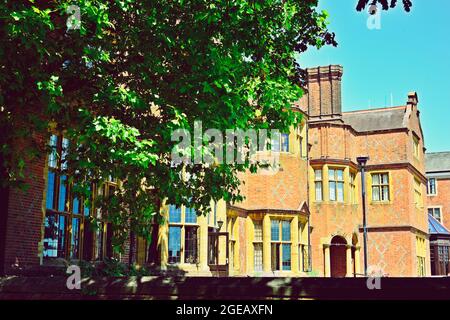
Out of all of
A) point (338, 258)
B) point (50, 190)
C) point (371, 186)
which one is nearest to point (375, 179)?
point (371, 186)

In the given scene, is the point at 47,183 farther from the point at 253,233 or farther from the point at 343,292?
the point at 253,233

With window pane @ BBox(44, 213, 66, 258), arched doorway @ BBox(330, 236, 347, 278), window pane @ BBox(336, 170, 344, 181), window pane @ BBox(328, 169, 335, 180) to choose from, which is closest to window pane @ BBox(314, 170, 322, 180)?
window pane @ BBox(328, 169, 335, 180)

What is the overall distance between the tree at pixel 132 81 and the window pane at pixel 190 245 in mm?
6443

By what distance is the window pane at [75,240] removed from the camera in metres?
12.8

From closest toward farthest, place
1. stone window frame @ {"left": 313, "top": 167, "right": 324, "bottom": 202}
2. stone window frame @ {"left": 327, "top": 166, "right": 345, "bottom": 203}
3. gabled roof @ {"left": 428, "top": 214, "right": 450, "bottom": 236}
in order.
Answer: stone window frame @ {"left": 313, "top": 167, "right": 324, "bottom": 202}
stone window frame @ {"left": 327, "top": 166, "right": 345, "bottom": 203}
gabled roof @ {"left": 428, "top": 214, "right": 450, "bottom": 236}

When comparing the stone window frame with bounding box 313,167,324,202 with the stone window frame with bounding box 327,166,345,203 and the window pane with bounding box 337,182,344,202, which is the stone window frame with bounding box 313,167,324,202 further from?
the window pane with bounding box 337,182,344,202

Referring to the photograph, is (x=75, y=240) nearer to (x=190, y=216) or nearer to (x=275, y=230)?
(x=190, y=216)

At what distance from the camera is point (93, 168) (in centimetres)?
920

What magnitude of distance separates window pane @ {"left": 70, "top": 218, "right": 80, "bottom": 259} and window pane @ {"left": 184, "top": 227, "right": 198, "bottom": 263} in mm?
4384

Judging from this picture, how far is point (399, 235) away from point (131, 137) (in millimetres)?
26107

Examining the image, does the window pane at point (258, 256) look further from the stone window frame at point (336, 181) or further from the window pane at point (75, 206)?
the window pane at point (75, 206)

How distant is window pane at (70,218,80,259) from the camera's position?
1283 centimetres

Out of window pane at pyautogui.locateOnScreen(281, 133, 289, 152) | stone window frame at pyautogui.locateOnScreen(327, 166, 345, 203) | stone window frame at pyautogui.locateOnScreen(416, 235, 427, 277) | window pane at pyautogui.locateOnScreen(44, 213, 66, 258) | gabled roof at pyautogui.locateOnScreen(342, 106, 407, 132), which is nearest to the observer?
window pane at pyautogui.locateOnScreen(44, 213, 66, 258)

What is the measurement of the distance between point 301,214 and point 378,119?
1182 centimetres
